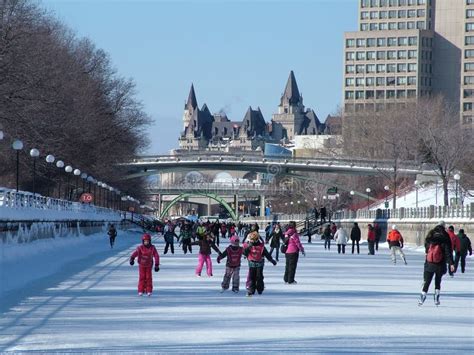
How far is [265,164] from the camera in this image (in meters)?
130

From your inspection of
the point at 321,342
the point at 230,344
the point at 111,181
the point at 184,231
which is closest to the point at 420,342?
the point at 321,342

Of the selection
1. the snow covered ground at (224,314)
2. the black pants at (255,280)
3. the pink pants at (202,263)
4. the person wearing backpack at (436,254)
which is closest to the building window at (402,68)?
the snow covered ground at (224,314)

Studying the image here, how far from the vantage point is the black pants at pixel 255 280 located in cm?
2492

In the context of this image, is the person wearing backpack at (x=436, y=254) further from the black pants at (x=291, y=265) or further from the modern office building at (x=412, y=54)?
the modern office building at (x=412, y=54)

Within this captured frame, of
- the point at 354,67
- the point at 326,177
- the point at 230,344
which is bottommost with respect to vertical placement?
the point at 230,344

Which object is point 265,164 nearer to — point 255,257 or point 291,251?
point 291,251

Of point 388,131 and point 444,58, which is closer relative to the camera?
point 388,131

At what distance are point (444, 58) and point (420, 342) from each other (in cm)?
17223

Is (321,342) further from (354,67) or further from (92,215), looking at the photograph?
(354,67)

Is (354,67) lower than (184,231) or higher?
higher

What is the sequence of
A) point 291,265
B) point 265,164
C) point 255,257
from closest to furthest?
point 255,257 < point 291,265 < point 265,164

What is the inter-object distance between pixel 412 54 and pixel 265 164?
2336 inches

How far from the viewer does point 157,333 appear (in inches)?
687

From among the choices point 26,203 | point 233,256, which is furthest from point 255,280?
point 26,203
